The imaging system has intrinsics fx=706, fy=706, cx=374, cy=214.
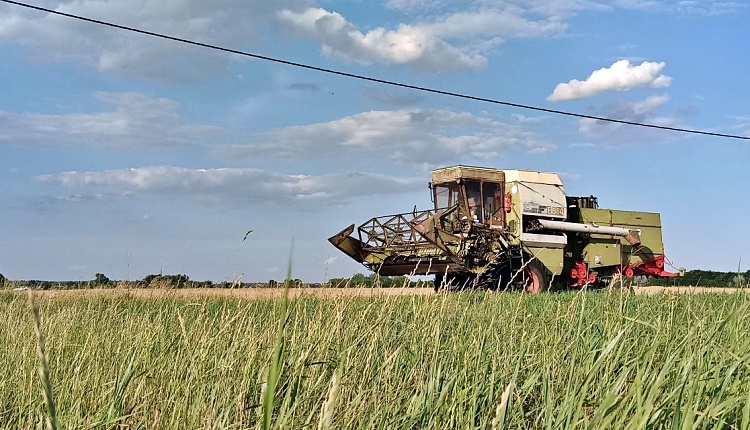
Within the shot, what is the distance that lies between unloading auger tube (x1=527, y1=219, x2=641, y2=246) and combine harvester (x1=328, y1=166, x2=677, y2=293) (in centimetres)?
3

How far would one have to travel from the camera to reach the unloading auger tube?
55.6 ft

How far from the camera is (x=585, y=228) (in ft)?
→ 58.6

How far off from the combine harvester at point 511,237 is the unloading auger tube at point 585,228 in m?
0.03

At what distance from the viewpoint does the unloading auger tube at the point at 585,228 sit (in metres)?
17.0

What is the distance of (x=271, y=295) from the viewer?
9.49 metres

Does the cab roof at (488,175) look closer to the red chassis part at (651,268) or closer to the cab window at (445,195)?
the cab window at (445,195)

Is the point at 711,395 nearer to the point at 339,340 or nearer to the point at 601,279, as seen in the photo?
the point at 339,340

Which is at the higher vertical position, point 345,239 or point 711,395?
point 345,239

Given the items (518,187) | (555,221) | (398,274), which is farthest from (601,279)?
(398,274)

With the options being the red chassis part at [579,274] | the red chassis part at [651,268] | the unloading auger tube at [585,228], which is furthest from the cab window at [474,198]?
the red chassis part at [651,268]

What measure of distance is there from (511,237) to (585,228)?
2.60 metres

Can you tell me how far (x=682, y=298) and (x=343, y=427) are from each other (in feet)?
21.0

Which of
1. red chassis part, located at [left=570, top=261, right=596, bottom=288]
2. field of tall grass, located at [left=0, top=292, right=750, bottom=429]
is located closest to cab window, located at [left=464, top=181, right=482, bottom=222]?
red chassis part, located at [left=570, top=261, right=596, bottom=288]

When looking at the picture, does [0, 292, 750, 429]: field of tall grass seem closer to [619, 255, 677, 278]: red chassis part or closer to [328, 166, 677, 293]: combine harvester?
[328, 166, 677, 293]: combine harvester
